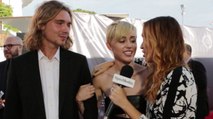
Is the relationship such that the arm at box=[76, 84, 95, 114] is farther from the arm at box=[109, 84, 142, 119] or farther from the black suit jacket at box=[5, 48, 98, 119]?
the arm at box=[109, 84, 142, 119]

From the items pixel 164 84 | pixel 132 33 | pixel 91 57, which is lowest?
pixel 91 57

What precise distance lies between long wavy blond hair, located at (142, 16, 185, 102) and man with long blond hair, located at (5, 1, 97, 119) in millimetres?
501

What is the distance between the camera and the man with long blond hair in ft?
8.41

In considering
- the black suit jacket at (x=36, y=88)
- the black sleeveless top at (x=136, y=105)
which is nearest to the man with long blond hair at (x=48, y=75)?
the black suit jacket at (x=36, y=88)

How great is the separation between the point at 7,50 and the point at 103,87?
8.75 ft

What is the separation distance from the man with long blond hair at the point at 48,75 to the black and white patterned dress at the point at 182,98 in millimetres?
523

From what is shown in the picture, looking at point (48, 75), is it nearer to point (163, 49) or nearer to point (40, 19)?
point (40, 19)

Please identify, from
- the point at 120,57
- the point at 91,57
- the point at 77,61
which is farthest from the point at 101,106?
the point at 91,57

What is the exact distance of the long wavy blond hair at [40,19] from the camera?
8.75 feet

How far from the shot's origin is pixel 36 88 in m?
2.57

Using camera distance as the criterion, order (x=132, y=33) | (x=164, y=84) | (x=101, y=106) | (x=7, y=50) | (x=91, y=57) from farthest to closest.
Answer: (x=91, y=57) → (x=7, y=50) → (x=101, y=106) → (x=132, y=33) → (x=164, y=84)

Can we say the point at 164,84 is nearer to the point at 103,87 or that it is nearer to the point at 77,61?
the point at 77,61

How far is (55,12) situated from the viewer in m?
2.67

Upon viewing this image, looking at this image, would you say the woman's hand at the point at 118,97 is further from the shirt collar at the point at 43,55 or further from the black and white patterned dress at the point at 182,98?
the shirt collar at the point at 43,55
